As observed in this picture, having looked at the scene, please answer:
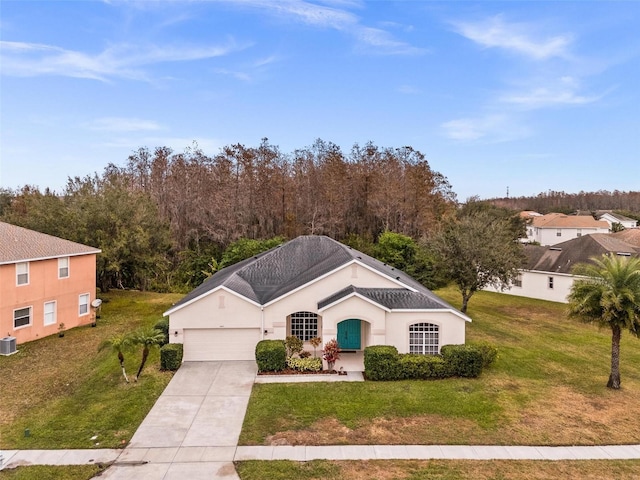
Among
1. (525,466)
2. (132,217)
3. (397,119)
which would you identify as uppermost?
(397,119)

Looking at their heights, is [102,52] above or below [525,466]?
above

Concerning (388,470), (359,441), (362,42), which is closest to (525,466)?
(388,470)

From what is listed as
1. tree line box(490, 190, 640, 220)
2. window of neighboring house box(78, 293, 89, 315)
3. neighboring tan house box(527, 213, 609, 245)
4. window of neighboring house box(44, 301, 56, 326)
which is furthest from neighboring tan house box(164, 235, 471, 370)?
tree line box(490, 190, 640, 220)

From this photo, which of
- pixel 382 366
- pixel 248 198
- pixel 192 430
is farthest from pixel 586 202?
pixel 192 430

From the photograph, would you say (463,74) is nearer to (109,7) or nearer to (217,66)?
(217,66)

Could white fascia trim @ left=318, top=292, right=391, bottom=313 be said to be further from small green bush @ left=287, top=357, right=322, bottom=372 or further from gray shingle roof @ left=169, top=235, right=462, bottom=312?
small green bush @ left=287, top=357, right=322, bottom=372

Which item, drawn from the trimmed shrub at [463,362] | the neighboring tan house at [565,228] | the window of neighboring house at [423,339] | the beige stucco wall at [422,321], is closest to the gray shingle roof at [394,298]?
the beige stucco wall at [422,321]

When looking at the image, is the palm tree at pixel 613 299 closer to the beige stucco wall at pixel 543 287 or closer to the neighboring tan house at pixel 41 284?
the beige stucco wall at pixel 543 287
